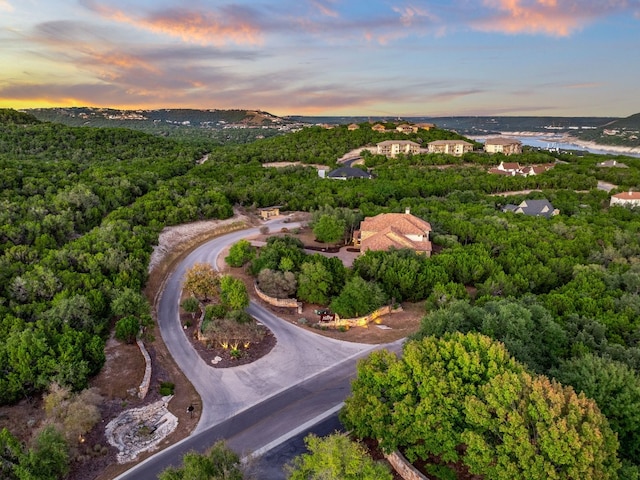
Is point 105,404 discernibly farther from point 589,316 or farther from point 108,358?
point 589,316

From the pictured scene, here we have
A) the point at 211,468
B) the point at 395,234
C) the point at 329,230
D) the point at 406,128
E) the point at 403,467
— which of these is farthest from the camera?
the point at 406,128

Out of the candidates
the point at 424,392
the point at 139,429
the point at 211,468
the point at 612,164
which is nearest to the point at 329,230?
the point at 139,429

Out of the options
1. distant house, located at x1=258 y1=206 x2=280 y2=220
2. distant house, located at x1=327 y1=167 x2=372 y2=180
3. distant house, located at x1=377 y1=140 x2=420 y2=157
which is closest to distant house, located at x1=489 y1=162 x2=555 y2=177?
distant house, located at x1=377 y1=140 x2=420 y2=157

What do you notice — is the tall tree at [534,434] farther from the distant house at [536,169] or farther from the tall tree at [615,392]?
the distant house at [536,169]

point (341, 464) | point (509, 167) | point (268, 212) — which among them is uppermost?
point (509, 167)

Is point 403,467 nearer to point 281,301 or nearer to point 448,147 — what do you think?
point 281,301

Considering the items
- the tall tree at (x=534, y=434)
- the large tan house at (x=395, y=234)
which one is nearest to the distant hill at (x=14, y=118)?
the large tan house at (x=395, y=234)

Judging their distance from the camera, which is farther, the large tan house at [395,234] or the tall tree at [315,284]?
the large tan house at [395,234]
